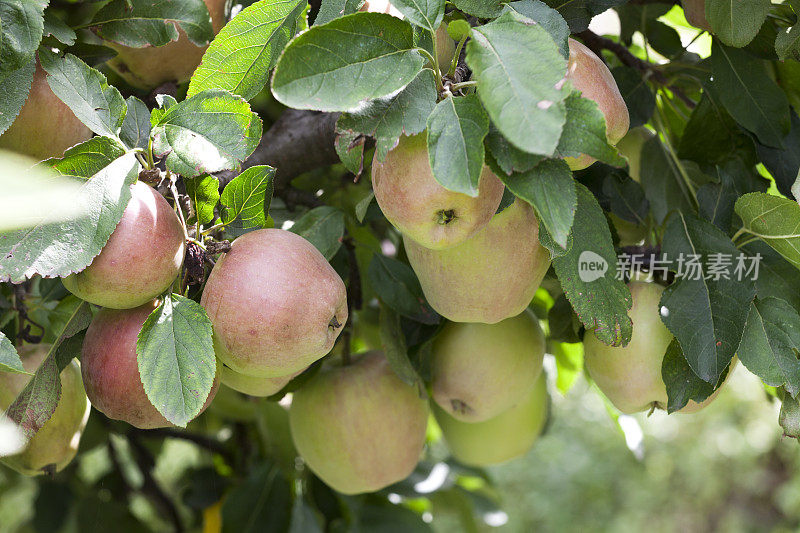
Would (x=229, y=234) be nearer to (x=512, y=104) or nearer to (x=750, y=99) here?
(x=512, y=104)

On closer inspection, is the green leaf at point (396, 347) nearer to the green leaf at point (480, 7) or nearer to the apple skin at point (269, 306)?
the apple skin at point (269, 306)

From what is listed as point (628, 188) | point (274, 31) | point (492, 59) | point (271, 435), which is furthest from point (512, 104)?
point (271, 435)

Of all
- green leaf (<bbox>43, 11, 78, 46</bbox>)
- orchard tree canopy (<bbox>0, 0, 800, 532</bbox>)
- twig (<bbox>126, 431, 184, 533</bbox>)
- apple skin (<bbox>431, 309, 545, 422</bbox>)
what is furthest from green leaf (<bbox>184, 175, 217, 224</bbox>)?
twig (<bbox>126, 431, 184, 533</bbox>)

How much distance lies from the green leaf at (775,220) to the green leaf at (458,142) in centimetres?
23

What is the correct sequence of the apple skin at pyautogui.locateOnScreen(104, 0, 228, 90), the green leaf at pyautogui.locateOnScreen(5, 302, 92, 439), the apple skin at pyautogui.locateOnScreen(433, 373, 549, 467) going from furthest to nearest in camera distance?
the apple skin at pyautogui.locateOnScreen(433, 373, 549, 467)
the apple skin at pyautogui.locateOnScreen(104, 0, 228, 90)
the green leaf at pyautogui.locateOnScreen(5, 302, 92, 439)

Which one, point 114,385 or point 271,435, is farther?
point 271,435

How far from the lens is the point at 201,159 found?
396 mm

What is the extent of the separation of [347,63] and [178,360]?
172mm

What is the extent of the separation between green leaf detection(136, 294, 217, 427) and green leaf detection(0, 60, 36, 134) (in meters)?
0.13

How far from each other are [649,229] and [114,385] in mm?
433

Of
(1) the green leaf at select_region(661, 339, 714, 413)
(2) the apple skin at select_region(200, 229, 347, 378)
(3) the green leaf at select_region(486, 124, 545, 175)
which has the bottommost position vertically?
(1) the green leaf at select_region(661, 339, 714, 413)

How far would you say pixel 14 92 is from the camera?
0.40m

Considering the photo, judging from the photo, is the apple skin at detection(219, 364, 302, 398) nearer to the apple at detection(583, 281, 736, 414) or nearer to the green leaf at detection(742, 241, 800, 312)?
the apple at detection(583, 281, 736, 414)

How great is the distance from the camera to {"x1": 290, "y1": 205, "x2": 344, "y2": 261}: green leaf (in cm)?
53
